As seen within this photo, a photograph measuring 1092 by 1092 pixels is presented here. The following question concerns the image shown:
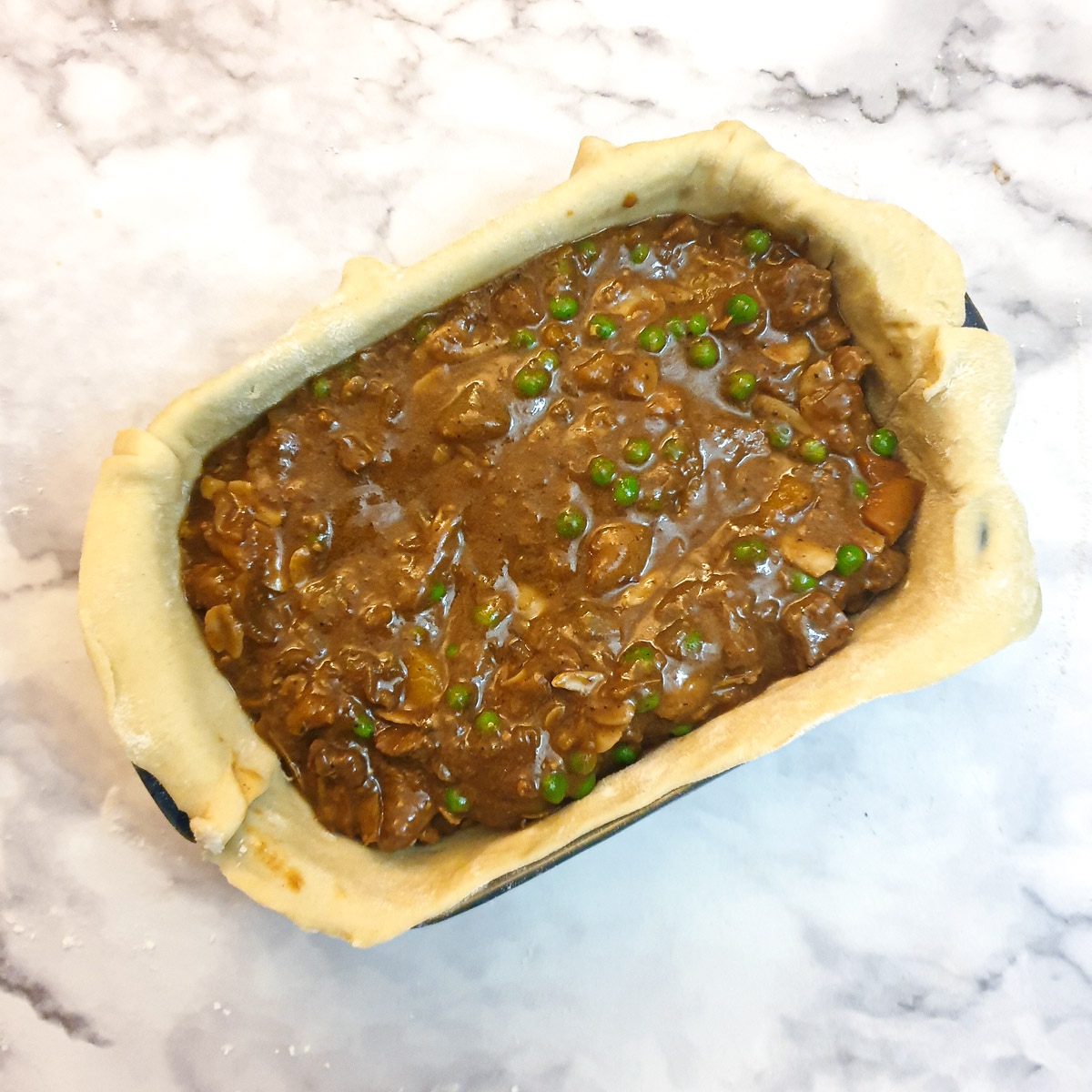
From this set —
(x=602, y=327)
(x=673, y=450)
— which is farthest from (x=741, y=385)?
(x=602, y=327)

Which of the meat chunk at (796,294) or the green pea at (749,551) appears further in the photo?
the meat chunk at (796,294)

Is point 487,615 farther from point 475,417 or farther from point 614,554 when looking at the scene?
point 475,417

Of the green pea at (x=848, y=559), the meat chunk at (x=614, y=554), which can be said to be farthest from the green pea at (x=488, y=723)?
the green pea at (x=848, y=559)

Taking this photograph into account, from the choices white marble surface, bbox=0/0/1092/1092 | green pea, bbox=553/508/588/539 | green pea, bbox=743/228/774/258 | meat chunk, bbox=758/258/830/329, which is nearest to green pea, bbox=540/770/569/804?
green pea, bbox=553/508/588/539

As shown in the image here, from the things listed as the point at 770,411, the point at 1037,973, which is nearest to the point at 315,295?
the point at 770,411

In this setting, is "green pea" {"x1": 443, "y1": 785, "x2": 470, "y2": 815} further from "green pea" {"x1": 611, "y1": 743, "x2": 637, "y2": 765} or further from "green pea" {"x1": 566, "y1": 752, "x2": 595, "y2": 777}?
"green pea" {"x1": 611, "y1": 743, "x2": 637, "y2": 765}

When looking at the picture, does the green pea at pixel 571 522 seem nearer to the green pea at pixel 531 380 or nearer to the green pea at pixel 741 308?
the green pea at pixel 531 380
